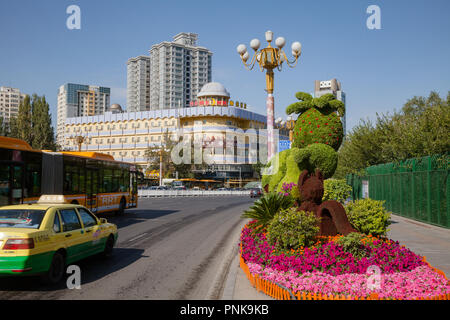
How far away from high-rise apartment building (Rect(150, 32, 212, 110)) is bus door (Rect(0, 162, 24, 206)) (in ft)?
515

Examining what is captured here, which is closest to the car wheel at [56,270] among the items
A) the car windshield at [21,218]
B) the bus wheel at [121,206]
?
the car windshield at [21,218]

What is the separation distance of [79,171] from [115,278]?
11.5 meters

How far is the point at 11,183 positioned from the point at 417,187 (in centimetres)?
1900

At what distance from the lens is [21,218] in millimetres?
8406

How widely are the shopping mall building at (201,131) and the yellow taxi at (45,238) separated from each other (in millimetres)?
85816

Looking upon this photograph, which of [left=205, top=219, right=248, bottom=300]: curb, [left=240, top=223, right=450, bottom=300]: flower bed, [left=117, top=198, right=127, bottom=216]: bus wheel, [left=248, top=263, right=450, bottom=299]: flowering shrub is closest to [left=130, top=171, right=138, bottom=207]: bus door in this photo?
[left=117, top=198, right=127, bottom=216]: bus wheel

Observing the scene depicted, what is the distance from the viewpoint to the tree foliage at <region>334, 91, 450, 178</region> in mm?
20969

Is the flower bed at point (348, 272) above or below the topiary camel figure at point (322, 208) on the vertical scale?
below

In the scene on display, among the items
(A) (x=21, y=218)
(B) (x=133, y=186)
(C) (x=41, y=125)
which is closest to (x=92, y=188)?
(B) (x=133, y=186)

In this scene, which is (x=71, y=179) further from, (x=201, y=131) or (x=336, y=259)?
(x=201, y=131)

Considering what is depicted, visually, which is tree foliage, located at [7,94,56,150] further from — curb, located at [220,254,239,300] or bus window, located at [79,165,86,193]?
curb, located at [220,254,239,300]

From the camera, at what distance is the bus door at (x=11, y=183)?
579 inches

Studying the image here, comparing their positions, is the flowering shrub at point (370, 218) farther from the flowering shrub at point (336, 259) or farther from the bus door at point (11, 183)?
the bus door at point (11, 183)
